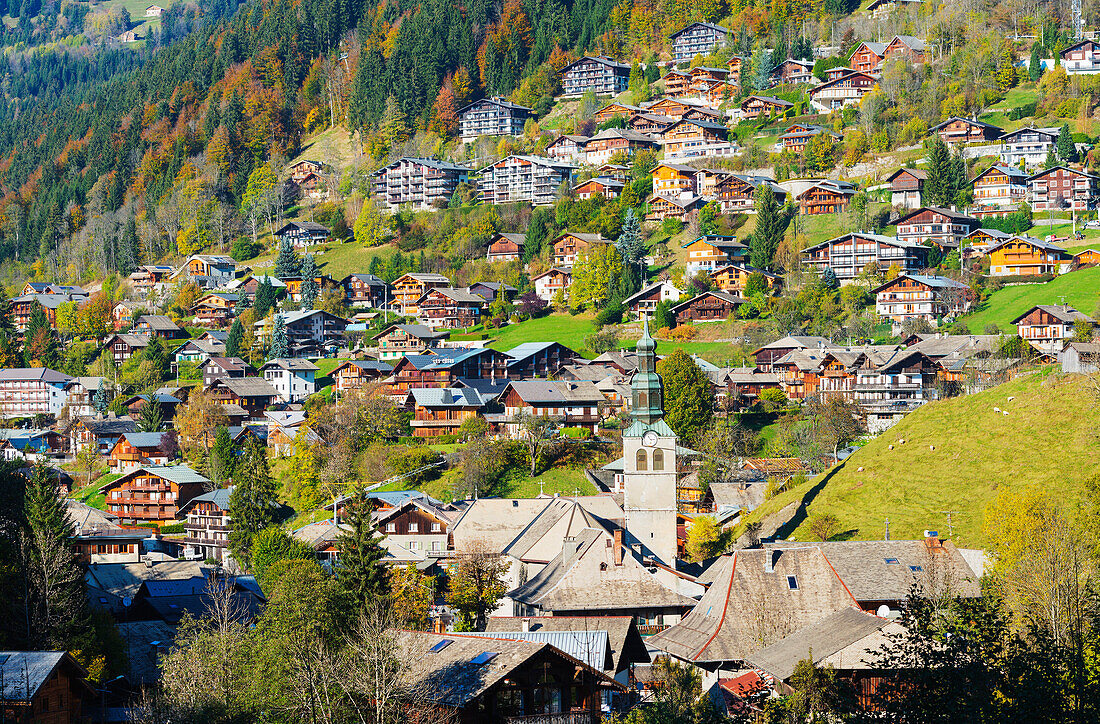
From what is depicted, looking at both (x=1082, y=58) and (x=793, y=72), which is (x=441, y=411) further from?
(x=1082, y=58)

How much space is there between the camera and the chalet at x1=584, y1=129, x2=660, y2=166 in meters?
142

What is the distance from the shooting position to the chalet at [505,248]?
127m

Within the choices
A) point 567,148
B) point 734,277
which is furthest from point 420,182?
point 734,277

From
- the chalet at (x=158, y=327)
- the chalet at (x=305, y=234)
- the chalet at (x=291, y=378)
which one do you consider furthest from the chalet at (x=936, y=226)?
the chalet at (x=158, y=327)

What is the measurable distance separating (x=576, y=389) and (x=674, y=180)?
45982 millimetres

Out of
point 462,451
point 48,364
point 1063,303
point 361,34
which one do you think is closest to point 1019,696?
point 462,451

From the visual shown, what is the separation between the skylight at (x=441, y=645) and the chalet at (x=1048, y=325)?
59.4 metres

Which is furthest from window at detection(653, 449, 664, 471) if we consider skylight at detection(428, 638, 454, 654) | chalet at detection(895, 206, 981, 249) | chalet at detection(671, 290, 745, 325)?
chalet at detection(895, 206, 981, 249)

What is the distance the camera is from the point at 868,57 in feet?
470

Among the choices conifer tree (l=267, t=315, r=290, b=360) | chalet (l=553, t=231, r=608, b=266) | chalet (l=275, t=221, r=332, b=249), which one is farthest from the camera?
chalet (l=275, t=221, r=332, b=249)

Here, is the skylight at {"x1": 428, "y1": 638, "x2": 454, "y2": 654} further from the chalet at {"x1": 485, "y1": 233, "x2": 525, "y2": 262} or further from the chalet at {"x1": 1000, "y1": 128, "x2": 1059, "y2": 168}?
the chalet at {"x1": 1000, "y1": 128, "x2": 1059, "y2": 168}

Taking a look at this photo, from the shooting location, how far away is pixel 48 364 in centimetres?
12475

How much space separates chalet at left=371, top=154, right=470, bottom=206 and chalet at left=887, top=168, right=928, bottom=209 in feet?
165

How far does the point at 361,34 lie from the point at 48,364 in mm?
85809
